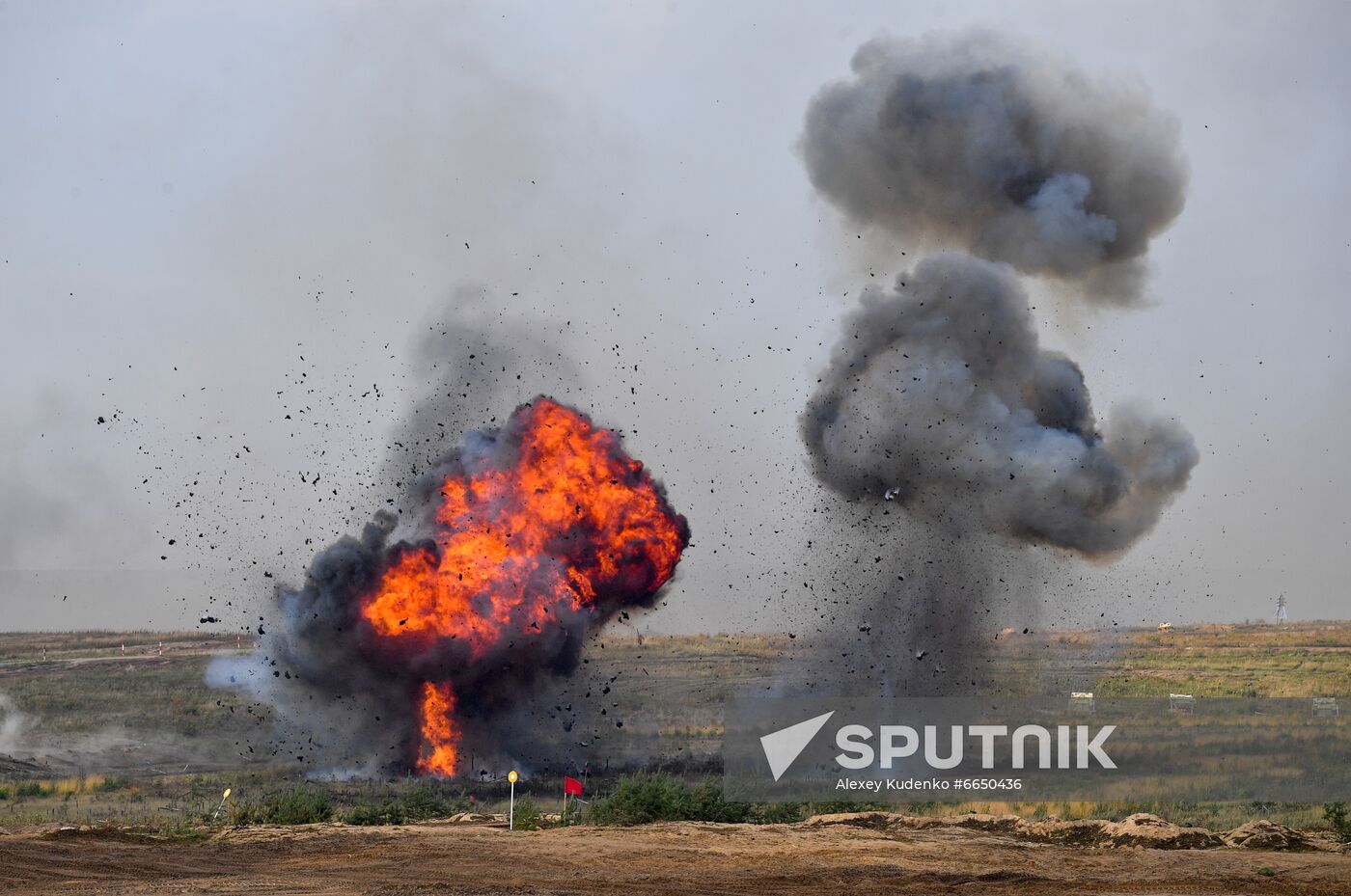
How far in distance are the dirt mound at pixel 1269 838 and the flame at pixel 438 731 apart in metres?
21.7

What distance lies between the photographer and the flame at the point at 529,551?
4012 centimetres

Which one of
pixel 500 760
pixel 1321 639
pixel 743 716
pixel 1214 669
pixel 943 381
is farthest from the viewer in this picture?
pixel 1321 639

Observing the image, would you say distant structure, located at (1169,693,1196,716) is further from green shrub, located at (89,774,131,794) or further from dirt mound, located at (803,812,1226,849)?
green shrub, located at (89,774,131,794)

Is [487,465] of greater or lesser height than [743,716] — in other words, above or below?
above

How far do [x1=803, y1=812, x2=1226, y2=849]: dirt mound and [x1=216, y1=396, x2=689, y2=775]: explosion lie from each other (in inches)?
465

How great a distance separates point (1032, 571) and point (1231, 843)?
1862 cm

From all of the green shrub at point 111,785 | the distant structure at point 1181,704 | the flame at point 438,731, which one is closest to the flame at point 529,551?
the flame at point 438,731

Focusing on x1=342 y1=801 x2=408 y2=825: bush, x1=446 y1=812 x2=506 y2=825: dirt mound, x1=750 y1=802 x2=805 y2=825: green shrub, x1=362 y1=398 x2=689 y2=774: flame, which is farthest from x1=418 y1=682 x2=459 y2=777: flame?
x1=750 y1=802 x2=805 y2=825: green shrub

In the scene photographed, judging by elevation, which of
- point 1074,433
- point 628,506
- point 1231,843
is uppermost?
point 1074,433

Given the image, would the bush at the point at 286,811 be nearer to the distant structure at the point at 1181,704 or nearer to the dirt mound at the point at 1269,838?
the dirt mound at the point at 1269,838

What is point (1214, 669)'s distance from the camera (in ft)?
230

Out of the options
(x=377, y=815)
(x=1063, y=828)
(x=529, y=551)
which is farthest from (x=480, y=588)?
(x=1063, y=828)

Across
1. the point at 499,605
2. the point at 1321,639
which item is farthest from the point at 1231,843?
the point at 1321,639

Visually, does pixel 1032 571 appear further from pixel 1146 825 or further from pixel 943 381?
pixel 1146 825
